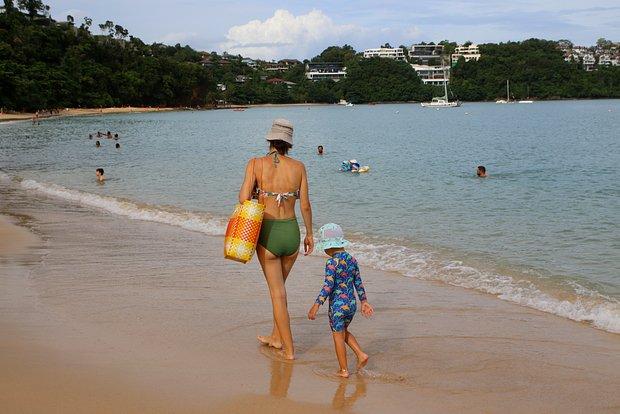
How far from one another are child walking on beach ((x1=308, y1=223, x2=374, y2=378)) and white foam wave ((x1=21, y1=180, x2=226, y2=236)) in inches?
313

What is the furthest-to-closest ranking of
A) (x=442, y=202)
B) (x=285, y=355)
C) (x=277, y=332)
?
(x=442, y=202)
(x=277, y=332)
(x=285, y=355)

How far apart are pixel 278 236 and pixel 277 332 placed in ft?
2.98

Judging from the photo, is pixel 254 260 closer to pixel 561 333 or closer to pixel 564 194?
pixel 561 333

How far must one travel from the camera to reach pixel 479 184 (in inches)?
917

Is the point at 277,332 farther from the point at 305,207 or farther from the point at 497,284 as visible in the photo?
the point at 497,284

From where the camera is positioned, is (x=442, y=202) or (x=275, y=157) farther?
(x=442, y=202)

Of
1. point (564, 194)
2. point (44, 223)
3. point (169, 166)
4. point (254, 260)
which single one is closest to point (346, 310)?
point (254, 260)

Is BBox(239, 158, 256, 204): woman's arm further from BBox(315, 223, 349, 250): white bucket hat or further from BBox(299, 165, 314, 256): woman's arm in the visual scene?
BBox(315, 223, 349, 250): white bucket hat

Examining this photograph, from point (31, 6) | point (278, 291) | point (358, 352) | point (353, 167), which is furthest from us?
point (31, 6)

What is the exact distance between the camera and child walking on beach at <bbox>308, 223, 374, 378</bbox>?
5270 mm

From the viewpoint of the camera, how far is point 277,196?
18.1ft

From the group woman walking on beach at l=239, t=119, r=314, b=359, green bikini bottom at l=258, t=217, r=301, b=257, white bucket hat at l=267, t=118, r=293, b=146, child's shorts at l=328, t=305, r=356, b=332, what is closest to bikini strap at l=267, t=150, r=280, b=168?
woman walking on beach at l=239, t=119, r=314, b=359

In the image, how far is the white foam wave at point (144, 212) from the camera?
14.0 m

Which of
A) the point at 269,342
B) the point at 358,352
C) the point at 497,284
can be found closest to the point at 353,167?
the point at 497,284
